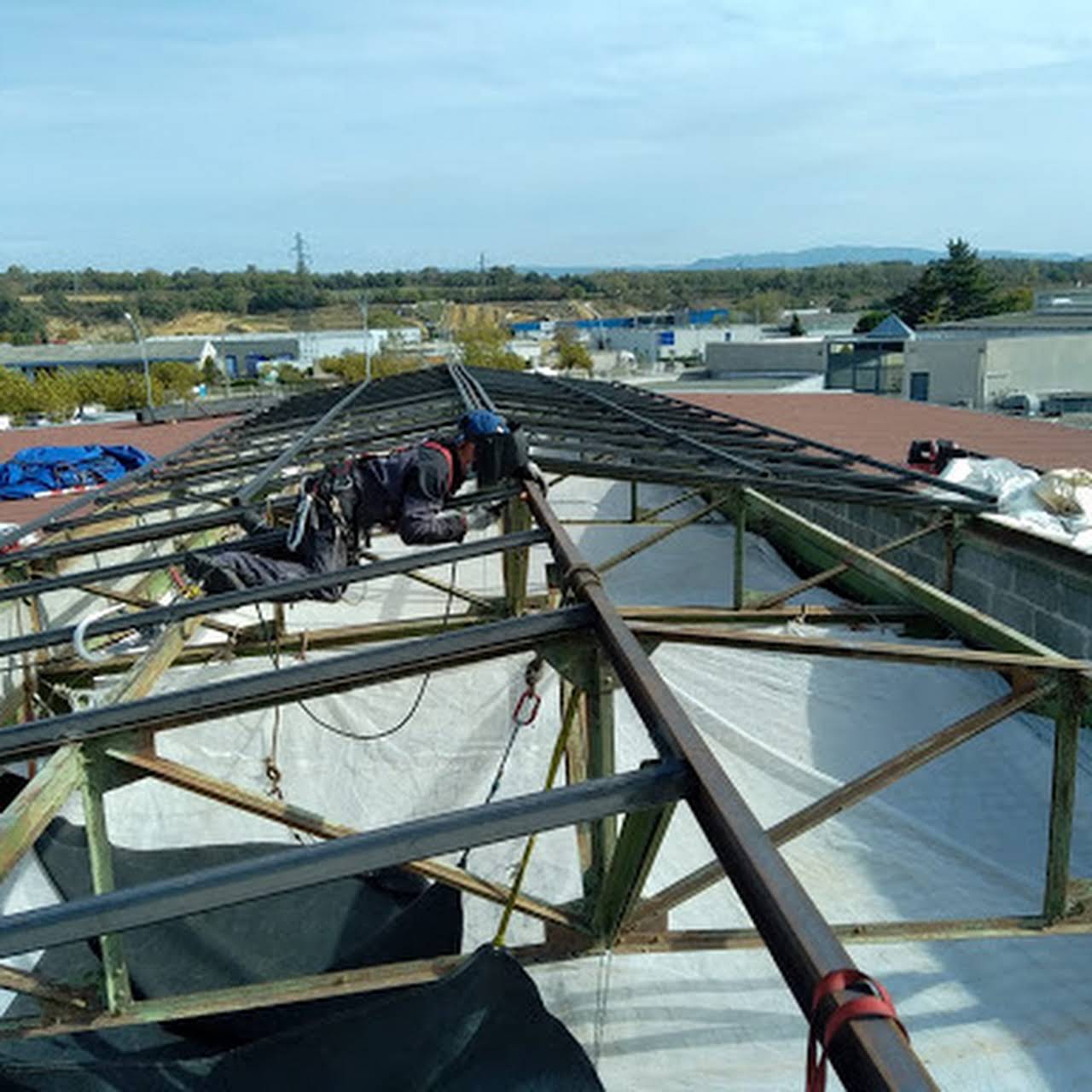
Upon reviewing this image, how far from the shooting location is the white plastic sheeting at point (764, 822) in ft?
14.4

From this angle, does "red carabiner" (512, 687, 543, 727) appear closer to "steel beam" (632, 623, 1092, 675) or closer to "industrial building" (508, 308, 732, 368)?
"steel beam" (632, 623, 1092, 675)

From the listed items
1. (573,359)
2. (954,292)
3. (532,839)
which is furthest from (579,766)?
(954,292)

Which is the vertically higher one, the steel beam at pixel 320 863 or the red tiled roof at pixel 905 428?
the red tiled roof at pixel 905 428

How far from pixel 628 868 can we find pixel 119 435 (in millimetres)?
22349

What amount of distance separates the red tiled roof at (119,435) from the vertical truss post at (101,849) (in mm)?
15325

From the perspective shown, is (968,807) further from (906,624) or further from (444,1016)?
(444,1016)

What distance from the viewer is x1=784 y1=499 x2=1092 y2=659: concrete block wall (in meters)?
6.83

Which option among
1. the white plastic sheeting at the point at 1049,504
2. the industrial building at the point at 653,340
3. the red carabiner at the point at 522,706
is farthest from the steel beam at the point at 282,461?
the industrial building at the point at 653,340

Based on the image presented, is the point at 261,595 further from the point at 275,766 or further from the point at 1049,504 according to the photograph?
the point at 1049,504

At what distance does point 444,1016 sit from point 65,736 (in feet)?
4.67

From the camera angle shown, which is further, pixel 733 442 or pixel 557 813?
pixel 733 442

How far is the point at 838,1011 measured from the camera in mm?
1535

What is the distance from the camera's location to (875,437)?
1472cm

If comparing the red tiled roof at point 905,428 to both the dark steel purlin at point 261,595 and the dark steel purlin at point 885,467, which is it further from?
the dark steel purlin at point 261,595
